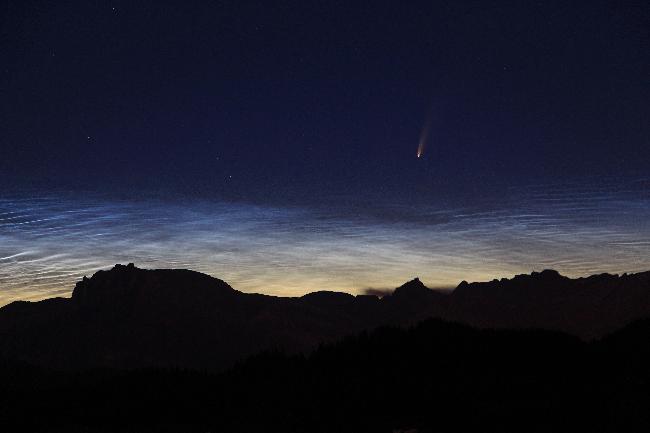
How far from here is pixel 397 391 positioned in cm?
2695

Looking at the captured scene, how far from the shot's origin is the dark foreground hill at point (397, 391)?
2208 cm

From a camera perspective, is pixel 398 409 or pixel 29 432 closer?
pixel 398 409

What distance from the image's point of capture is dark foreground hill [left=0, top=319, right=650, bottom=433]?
72.4ft

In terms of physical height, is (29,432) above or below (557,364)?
below

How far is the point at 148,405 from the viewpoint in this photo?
32.2m

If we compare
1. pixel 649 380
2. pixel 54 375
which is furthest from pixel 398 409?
pixel 54 375

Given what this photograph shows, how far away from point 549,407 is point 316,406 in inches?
422

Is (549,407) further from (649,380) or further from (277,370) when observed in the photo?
(277,370)

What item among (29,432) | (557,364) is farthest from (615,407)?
(29,432)

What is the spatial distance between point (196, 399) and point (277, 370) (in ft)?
20.8

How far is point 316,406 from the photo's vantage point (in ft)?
88.1

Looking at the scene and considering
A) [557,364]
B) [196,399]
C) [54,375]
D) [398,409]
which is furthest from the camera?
[54,375]

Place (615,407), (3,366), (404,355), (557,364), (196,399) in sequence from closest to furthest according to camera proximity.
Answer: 1. (615,407)
2. (557,364)
3. (196,399)
4. (404,355)
5. (3,366)

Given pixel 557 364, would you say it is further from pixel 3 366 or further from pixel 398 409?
pixel 3 366
